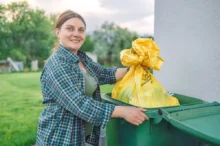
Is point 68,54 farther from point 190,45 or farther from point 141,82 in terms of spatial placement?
point 190,45

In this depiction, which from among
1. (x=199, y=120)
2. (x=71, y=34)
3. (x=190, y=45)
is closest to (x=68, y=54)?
(x=71, y=34)

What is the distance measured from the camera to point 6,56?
10.3 metres

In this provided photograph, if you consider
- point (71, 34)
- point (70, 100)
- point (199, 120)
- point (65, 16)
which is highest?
point (65, 16)

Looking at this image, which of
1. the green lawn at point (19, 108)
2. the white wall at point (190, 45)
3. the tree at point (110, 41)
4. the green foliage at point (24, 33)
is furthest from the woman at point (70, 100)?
the tree at point (110, 41)

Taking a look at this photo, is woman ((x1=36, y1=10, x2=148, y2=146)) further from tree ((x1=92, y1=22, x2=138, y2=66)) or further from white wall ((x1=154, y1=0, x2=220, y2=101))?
tree ((x1=92, y1=22, x2=138, y2=66))

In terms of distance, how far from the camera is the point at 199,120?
1.70 meters

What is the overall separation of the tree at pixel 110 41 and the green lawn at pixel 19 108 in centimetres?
352

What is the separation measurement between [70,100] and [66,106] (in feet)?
0.23

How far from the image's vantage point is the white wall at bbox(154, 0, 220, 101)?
238 centimetres

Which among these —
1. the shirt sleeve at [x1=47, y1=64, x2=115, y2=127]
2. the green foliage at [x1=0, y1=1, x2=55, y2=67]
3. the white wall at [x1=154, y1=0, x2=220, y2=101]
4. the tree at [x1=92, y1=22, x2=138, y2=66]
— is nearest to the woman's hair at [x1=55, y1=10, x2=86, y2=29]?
the shirt sleeve at [x1=47, y1=64, x2=115, y2=127]

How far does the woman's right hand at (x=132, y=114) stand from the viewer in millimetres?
1782

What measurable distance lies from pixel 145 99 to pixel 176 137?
0.41 metres

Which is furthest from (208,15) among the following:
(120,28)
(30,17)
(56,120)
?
(120,28)

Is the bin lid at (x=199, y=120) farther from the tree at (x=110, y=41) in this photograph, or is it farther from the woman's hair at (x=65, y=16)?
the tree at (x=110, y=41)
